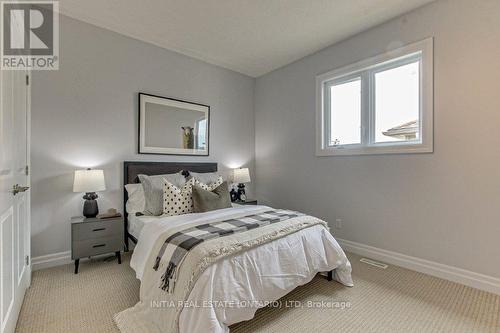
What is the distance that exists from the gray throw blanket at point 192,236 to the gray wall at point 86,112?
5.47 ft

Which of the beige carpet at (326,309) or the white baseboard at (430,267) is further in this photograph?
the white baseboard at (430,267)

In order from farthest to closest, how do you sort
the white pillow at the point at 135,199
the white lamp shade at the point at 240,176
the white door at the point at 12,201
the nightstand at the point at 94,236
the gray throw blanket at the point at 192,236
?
the white lamp shade at the point at 240,176, the white pillow at the point at 135,199, the nightstand at the point at 94,236, the gray throw blanket at the point at 192,236, the white door at the point at 12,201

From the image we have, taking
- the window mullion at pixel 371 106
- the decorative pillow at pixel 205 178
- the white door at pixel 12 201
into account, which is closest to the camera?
the white door at pixel 12 201

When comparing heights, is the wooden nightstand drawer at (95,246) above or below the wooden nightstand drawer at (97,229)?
below

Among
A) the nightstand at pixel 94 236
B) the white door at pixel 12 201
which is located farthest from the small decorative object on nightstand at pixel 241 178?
the white door at pixel 12 201

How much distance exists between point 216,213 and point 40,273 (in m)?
1.94

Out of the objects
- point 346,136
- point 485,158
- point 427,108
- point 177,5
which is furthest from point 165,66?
point 485,158

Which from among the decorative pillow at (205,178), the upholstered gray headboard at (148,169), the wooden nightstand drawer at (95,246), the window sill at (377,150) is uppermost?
the window sill at (377,150)

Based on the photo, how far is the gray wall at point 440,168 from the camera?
2.15m

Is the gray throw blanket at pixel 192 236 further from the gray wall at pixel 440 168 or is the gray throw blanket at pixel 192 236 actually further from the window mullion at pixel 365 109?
the window mullion at pixel 365 109

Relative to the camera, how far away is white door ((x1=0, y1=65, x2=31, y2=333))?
4.39 ft

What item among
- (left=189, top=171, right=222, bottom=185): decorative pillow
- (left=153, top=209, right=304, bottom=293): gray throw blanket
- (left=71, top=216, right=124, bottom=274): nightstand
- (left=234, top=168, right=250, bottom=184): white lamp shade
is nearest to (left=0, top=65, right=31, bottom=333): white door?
(left=71, top=216, right=124, bottom=274): nightstand

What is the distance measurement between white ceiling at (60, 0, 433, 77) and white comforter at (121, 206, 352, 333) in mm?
2211

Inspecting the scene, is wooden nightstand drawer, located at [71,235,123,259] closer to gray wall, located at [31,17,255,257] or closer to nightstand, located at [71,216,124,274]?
nightstand, located at [71,216,124,274]
